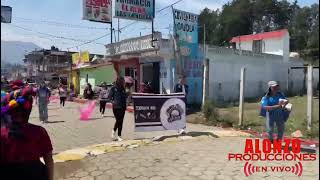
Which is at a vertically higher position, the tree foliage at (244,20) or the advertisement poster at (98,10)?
the tree foliage at (244,20)

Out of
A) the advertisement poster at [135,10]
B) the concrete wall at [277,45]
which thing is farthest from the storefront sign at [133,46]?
the concrete wall at [277,45]

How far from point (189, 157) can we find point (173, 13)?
1427cm

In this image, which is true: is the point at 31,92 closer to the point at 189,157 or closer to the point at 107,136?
the point at 189,157

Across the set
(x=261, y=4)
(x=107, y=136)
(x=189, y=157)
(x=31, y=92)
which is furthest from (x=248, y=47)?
(x=31, y=92)

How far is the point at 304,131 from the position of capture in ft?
36.4

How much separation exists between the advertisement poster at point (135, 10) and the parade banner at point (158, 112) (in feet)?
45.9

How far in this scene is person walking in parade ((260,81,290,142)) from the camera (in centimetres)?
925

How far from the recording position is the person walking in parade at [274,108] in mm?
9250

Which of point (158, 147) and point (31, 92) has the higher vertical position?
point (31, 92)

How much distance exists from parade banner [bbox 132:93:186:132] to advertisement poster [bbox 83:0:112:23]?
55.5 ft

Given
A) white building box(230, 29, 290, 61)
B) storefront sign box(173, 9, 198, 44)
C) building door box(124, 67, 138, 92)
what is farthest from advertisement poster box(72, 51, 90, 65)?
Result: storefront sign box(173, 9, 198, 44)

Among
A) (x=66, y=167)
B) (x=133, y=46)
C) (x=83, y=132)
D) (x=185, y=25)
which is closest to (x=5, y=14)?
(x=66, y=167)

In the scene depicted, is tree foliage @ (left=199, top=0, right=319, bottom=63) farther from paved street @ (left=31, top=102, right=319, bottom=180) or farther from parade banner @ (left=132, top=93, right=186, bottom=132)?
paved street @ (left=31, top=102, right=319, bottom=180)

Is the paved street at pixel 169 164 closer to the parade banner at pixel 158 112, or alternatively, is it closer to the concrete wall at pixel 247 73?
the parade banner at pixel 158 112
